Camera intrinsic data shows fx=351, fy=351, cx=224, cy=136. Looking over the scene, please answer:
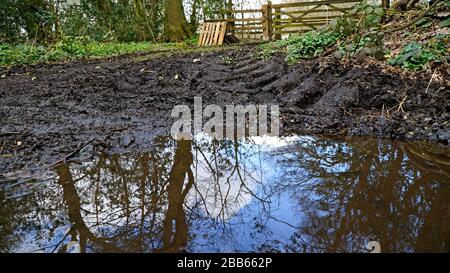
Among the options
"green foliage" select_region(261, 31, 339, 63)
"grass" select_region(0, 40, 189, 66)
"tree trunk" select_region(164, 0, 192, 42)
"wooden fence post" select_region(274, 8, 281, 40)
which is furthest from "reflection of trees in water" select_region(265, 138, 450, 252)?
"tree trunk" select_region(164, 0, 192, 42)

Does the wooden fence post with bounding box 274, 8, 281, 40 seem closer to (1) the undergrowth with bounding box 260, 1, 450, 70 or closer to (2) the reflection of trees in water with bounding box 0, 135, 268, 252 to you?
(1) the undergrowth with bounding box 260, 1, 450, 70

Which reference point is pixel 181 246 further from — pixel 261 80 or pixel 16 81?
pixel 16 81

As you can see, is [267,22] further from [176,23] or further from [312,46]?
[312,46]

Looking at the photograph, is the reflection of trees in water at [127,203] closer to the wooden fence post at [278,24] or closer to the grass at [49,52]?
the grass at [49,52]

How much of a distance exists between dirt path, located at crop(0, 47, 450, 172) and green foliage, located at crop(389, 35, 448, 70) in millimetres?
312

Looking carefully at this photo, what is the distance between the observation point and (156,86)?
21.6ft

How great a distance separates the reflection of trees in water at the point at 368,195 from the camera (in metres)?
2.19

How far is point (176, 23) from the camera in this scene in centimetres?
1645

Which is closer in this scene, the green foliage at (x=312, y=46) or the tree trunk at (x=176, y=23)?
the green foliage at (x=312, y=46)

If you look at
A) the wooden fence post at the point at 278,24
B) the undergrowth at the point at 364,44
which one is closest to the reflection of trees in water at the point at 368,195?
the undergrowth at the point at 364,44

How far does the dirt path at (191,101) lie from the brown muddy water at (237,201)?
0.42 metres

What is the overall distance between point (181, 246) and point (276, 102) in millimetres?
3633

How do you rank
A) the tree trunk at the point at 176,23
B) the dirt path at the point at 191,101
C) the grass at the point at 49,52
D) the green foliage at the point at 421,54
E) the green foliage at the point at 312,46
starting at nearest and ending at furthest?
the dirt path at the point at 191,101
the green foliage at the point at 421,54
the green foliage at the point at 312,46
the grass at the point at 49,52
the tree trunk at the point at 176,23
